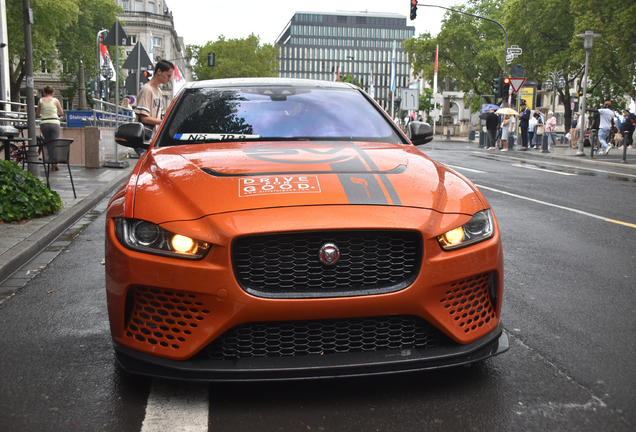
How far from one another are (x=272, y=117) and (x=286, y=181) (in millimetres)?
1291

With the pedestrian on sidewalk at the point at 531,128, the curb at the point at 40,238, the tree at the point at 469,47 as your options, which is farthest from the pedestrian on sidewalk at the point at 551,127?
the tree at the point at 469,47

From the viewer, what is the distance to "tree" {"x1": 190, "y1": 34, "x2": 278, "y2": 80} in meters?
95.4

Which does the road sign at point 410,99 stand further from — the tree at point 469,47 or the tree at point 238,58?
the tree at point 238,58

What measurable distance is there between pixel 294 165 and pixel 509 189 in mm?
9059

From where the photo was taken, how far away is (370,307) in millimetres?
2564

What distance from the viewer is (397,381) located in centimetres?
286

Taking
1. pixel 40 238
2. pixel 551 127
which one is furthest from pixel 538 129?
pixel 40 238

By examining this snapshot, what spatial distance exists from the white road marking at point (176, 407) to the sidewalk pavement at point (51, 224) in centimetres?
280

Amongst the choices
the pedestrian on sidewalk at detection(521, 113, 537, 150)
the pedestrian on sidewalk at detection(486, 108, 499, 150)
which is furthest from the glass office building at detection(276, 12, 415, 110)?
the pedestrian on sidewalk at detection(486, 108, 499, 150)

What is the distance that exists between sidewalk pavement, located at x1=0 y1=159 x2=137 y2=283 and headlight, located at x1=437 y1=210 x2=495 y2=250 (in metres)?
3.72

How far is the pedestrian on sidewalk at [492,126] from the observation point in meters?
29.1

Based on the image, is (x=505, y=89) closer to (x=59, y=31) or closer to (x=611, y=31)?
(x=611, y=31)

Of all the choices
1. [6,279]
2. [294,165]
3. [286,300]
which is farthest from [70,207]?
[286,300]

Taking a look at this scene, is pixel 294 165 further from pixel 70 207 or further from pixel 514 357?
pixel 70 207
